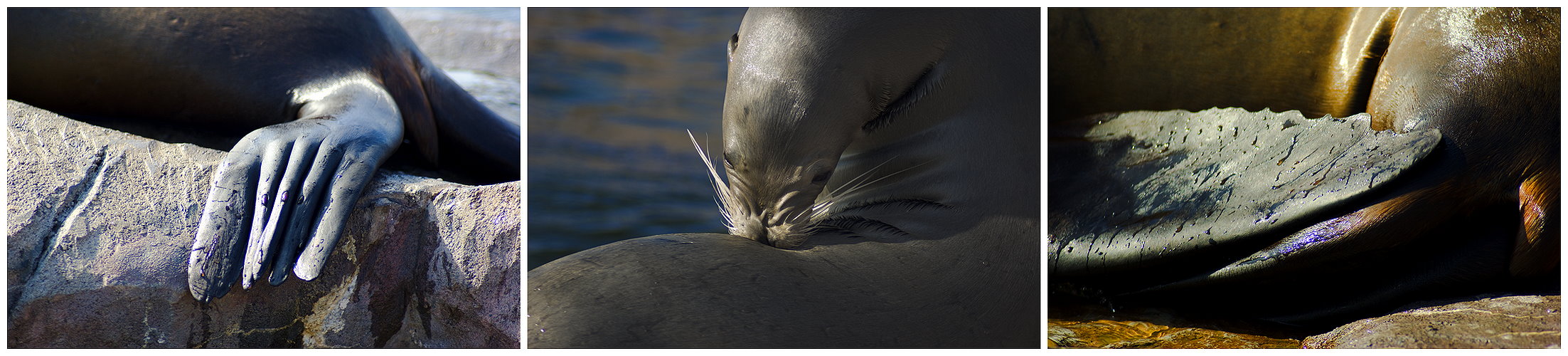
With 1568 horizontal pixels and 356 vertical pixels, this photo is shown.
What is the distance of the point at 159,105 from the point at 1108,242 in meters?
2.43

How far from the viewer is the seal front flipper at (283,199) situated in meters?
1.93

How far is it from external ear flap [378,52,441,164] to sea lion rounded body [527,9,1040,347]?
137 cm

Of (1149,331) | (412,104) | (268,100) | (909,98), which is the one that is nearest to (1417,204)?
(1149,331)

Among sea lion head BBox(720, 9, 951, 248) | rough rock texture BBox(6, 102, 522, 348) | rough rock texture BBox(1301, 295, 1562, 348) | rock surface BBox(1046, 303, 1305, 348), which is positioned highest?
sea lion head BBox(720, 9, 951, 248)

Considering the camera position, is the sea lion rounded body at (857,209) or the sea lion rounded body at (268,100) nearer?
the sea lion rounded body at (857,209)

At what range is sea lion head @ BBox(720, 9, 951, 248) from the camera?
1.83 metres

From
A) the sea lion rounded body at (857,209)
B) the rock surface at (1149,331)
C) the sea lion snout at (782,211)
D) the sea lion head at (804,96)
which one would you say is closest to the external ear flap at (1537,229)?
the rock surface at (1149,331)

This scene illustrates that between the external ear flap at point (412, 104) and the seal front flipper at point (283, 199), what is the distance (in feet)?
1.95

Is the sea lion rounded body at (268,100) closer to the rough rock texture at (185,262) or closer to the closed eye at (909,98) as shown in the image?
the rough rock texture at (185,262)

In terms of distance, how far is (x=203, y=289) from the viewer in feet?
6.27

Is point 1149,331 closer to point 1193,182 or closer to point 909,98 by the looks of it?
point 1193,182

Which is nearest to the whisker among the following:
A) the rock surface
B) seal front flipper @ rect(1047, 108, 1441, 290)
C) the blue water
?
the blue water

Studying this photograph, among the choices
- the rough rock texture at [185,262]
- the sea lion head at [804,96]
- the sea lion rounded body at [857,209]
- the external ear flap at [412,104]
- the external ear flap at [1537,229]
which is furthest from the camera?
the external ear flap at [412,104]

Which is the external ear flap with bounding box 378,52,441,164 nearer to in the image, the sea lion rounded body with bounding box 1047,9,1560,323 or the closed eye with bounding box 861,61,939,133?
the closed eye with bounding box 861,61,939,133
